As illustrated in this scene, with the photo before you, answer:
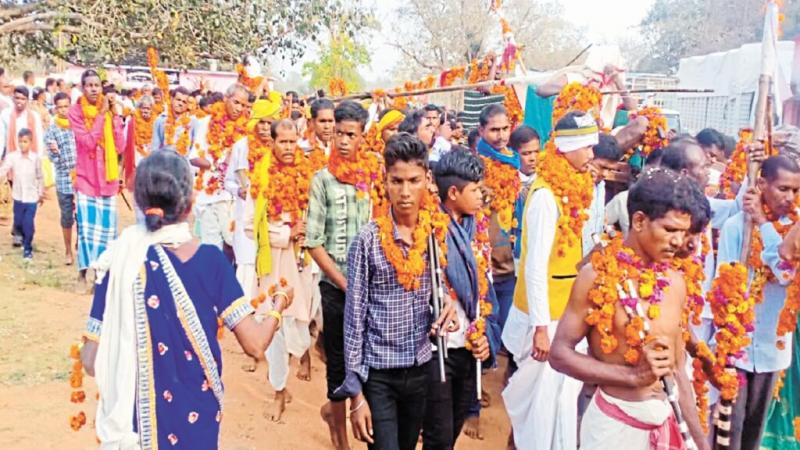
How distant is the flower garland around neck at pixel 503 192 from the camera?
6.05m

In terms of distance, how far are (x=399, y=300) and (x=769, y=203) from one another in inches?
88.8

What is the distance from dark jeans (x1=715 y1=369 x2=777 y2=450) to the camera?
4488mm

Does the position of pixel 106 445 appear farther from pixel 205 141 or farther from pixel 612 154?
pixel 205 141

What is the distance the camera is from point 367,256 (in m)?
3.78

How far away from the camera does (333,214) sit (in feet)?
16.3

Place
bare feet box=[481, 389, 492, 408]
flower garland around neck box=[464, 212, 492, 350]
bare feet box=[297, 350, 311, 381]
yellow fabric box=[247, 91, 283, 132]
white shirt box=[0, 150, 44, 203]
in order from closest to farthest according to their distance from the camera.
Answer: flower garland around neck box=[464, 212, 492, 350]
bare feet box=[481, 389, 492, 408]
bare feet box=[297, 350, 311, 381]
yellow fabric box=[247, 91, 283, 132]
white shirt box=[0, 150, 44, 203]

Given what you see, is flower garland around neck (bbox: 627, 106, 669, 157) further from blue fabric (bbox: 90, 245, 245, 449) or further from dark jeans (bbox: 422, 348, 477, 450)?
blue fabric (bbox: 90, 245, 245, 449)

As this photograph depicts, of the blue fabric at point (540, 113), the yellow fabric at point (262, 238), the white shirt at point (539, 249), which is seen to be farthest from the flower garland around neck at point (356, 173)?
the blue fabric at point (540, 113)

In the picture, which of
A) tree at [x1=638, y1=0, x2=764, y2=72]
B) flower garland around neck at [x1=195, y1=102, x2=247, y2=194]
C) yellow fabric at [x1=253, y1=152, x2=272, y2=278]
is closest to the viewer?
yellow fabric at [x1=253, y1=152, x2=272, y2=278]

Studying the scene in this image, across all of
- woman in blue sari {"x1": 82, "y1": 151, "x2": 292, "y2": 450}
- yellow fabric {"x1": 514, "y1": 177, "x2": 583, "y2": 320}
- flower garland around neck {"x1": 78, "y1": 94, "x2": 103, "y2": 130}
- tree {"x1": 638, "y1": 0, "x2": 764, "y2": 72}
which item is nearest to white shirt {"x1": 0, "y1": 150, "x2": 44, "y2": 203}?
flower garland around neck {"x1": 78, "y1": 94, "x2": 103, "y2": 130}

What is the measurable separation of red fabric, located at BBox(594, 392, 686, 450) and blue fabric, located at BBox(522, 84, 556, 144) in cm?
534

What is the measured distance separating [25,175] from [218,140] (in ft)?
12.1

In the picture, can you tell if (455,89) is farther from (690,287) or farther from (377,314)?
(690,287)

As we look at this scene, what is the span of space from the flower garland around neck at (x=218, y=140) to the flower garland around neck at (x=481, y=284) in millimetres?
4137
